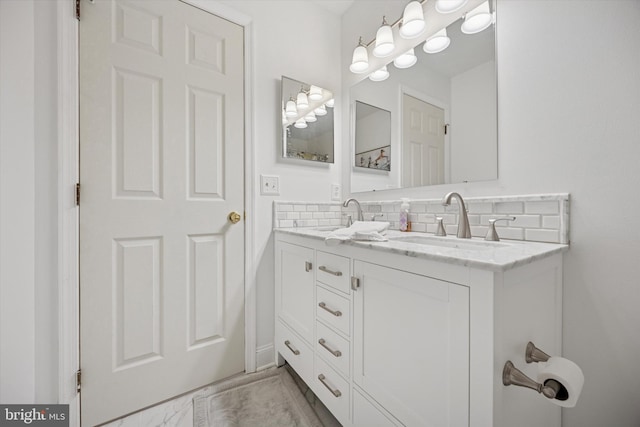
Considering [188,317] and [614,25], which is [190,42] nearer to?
[188,317]

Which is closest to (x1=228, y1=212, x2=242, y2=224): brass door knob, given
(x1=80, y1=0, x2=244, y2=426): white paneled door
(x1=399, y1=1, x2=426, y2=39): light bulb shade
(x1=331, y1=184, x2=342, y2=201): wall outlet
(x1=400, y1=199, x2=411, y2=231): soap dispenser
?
(x1=80, y1=0, x2=244, y2=426): white paneled door

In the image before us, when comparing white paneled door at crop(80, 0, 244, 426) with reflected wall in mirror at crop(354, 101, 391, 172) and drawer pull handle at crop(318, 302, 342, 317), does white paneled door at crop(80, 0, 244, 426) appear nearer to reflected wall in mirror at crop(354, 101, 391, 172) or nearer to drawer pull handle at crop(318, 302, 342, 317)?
drawer pull handle at crop(318, 302, 342, 317)

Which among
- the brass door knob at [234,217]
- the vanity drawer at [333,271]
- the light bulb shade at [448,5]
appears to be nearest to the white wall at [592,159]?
the light bulb shade at [448,5]

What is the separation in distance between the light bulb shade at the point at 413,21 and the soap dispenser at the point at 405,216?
893mm

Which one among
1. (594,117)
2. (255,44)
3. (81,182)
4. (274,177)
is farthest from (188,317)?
(594,117)

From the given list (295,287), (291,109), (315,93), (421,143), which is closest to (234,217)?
(295,287)

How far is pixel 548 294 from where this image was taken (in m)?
0.83

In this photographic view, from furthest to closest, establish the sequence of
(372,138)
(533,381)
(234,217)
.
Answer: (372,138)
(234,217)
(533,381)

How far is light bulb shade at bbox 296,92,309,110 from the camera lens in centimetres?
170

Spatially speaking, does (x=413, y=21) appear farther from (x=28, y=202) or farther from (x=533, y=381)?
(x=28, y=202)

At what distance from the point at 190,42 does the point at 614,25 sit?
174cm

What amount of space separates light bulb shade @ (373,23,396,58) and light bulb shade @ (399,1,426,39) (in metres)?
0.11

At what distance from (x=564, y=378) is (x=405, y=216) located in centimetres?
90

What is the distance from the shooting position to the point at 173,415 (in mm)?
1192
